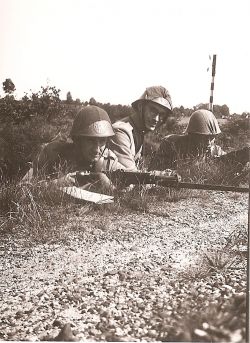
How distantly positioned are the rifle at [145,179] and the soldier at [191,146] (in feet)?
0.32

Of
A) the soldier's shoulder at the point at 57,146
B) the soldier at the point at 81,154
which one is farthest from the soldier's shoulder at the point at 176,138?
the soldier's shoulder at the point at 57,146

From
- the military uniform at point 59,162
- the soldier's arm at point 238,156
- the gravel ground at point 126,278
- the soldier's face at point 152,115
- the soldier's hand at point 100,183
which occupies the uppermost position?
the soldier's face at point 152,115

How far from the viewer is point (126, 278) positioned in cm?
143

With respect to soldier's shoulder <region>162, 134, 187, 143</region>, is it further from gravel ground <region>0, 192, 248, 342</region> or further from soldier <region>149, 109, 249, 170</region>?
gravel ground <region>0, 192, 248, 342</region>

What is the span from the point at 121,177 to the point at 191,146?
1.27 feet

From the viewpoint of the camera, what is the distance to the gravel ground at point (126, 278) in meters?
1.32

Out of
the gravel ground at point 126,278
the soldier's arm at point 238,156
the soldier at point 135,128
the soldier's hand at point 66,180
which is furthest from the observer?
the soldier at point 135,128

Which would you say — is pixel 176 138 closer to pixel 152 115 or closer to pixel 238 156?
pixel 152 115

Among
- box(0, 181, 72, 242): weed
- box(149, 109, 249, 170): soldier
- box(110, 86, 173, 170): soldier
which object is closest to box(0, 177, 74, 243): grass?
box(0, 181, 72, 242): weed

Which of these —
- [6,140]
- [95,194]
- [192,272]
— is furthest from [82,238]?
[6,140]

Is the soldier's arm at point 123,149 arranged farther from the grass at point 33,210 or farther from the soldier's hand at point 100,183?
the grass at point 33,210

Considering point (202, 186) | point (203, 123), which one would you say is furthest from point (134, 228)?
point (203, 123)

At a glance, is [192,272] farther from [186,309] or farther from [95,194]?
[95,194]

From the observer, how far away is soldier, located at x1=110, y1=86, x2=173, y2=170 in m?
1.86
